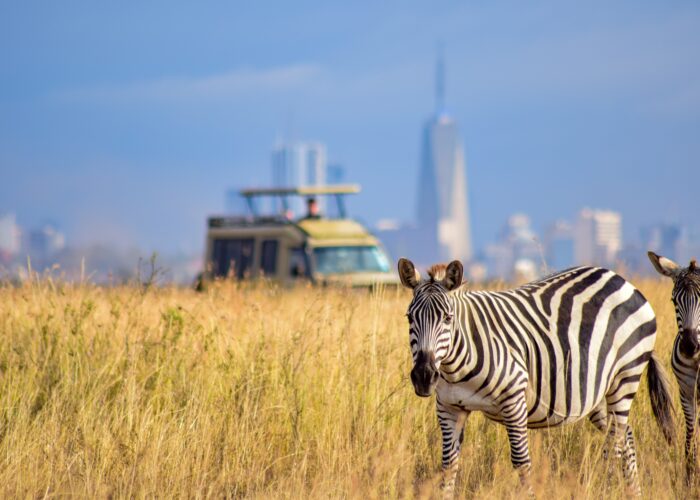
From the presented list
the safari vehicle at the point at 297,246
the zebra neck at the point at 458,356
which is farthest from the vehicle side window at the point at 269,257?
the zebra neck at the point at 458,356

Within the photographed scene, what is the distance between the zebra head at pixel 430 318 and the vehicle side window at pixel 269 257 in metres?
14.2

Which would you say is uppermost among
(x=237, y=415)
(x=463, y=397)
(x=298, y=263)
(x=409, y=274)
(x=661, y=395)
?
(x=409, y=274)

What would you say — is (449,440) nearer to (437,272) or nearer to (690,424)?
(437,272)

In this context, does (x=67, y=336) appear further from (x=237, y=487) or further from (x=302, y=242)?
(x=302, y=242)

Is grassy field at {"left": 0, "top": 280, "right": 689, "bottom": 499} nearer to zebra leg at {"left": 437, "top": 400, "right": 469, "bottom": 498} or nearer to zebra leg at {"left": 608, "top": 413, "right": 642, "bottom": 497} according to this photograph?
zebra leg at {"left": 608, "top": 413, "right": 642, "bottom": 497}

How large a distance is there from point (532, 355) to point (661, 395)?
1.21 m

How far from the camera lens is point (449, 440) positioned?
5766mm

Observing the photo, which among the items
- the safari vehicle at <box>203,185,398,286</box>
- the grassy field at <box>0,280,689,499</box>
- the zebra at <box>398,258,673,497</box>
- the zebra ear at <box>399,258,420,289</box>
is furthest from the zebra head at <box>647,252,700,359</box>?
the safari vehicle at <box>203,185,398,286</box>

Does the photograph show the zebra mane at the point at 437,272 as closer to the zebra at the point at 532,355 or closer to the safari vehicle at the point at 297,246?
the zebra at the point at 532,355

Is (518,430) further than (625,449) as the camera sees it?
No

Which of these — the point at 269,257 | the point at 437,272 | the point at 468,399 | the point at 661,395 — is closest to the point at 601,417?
the point at 661,395

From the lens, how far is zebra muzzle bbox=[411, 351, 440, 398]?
5.02 m

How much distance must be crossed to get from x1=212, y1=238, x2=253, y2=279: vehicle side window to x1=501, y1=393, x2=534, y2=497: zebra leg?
49.5 ft

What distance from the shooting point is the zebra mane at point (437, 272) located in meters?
5.50
